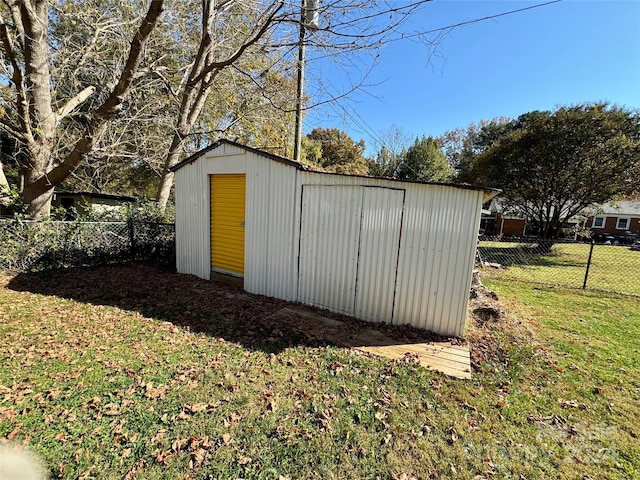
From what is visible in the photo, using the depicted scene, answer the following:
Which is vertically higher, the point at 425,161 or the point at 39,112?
the point at 425,161

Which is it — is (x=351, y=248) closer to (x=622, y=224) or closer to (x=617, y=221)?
(x=617, y=221)

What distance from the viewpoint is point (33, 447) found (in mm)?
2016

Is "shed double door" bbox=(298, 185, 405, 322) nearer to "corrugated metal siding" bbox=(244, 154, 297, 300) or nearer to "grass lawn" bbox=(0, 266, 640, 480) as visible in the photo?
"corrugated metal siding" bbox=(244, 154, 297, 300)

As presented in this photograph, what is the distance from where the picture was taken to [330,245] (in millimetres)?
4680

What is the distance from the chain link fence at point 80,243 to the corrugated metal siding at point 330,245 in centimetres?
460

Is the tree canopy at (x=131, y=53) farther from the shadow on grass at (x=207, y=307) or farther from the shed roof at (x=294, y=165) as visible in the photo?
the shadow on grass at (x=207, y=307)

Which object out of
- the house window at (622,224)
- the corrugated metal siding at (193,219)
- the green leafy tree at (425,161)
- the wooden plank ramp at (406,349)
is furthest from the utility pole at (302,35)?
the house window at (622,224)

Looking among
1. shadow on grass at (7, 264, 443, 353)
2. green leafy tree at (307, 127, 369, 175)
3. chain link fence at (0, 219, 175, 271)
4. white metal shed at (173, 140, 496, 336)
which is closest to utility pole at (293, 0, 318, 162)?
white metal shed at (173, 140, 496, 336)

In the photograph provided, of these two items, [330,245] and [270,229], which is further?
[270,229]

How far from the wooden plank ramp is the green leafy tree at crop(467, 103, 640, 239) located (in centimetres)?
1414

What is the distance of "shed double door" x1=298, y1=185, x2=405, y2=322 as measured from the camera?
421 cm

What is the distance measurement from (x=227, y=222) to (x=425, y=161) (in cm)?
1921

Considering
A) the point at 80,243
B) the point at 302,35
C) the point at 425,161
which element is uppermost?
the point at 302,35

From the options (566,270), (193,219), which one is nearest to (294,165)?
(193,219)
